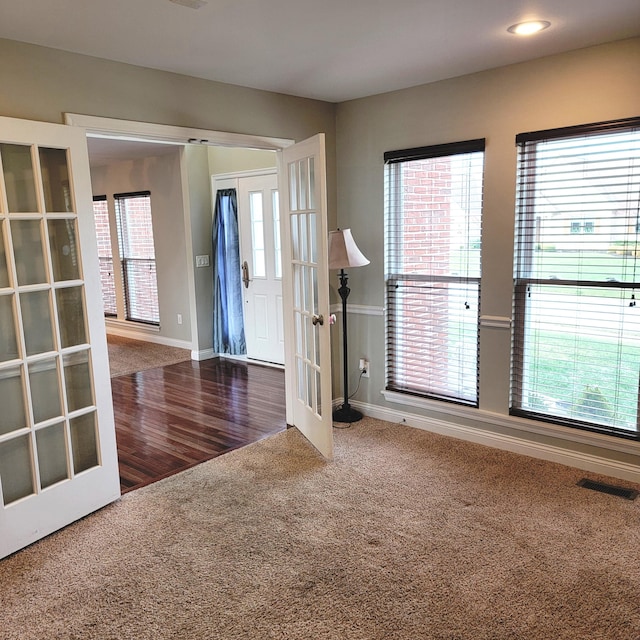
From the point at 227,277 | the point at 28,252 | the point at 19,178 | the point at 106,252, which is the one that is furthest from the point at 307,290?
the point at 106,252

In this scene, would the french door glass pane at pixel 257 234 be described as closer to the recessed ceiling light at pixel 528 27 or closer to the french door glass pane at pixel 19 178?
the french door glass pane at pixel 19 178

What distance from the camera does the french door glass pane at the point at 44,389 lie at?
271 centimetres

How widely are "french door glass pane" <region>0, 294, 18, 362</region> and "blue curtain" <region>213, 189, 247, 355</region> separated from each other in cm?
382

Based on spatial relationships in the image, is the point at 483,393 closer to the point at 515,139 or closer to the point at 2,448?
the point at 515,139

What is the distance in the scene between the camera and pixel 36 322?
269cm

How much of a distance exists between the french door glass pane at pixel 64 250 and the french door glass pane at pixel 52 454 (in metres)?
0.78

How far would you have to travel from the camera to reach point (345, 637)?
80.6 inches

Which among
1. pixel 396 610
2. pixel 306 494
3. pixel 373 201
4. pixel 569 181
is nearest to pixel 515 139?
pixel 569 181

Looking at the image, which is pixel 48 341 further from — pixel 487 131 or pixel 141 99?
pixel 487 131

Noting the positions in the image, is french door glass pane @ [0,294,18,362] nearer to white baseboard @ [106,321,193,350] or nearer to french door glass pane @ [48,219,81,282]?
french door glass pane @ [48,219,81,282]

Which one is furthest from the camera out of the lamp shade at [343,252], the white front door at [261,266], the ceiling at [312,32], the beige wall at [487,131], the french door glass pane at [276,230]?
the white front door at [261,266]

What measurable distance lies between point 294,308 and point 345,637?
232 cm

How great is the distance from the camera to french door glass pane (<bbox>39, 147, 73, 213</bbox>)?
268cm

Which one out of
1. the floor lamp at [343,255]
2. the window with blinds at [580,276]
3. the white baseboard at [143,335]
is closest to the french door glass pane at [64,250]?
the floor lamp at [343,255]
